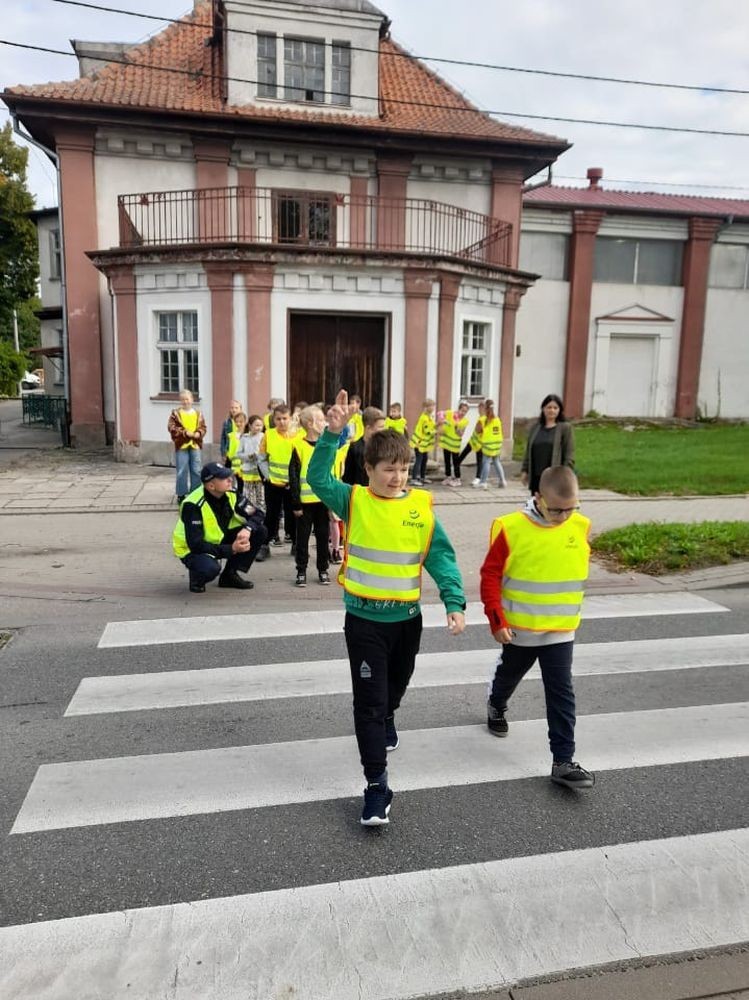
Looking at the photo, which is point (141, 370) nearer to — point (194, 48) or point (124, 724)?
point (194, 48)

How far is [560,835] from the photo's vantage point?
3.56 metres

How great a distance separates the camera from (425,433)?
591 inches

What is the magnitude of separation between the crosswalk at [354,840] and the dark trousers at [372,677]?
358 millimetres

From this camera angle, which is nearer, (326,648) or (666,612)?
(326,648)

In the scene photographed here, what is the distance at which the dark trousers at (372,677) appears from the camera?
3.59m

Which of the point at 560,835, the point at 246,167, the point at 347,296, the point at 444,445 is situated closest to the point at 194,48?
the point at 246,167

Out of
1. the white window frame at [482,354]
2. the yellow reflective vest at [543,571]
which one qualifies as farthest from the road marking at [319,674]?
the white window frame at [482,354]

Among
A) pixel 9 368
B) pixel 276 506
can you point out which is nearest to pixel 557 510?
pixel 276 506

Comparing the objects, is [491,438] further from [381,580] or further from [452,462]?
[381,580]

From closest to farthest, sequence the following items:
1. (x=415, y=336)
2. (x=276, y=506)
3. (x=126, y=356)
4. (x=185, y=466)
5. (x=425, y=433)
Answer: (x=276, y=506) → (x=185, y=466) → (x=425, y=433) → (x=415, y=336) → (x=126, y=356)

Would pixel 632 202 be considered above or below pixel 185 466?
above

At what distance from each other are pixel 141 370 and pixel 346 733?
1369 centimetres

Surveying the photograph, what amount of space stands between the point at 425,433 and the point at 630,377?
50.6ft

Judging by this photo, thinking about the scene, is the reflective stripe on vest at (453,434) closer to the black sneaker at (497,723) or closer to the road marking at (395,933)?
the black sneaker at (497,723)
